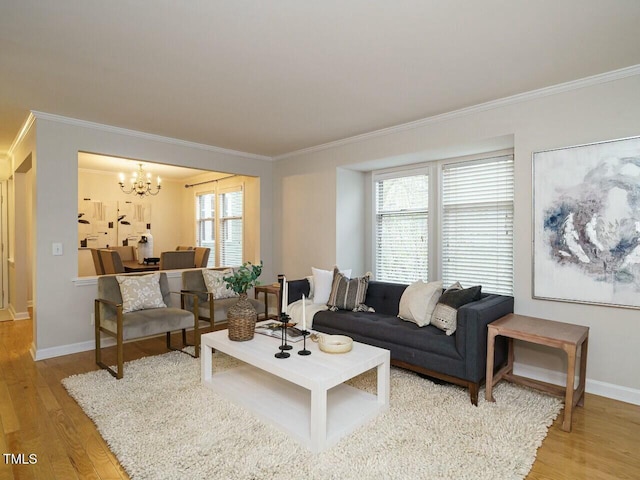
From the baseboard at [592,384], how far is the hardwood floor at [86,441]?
75mm

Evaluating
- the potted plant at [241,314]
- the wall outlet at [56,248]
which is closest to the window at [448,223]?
the potted plant at [241,314]

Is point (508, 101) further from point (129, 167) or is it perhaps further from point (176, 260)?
point (129, 167)

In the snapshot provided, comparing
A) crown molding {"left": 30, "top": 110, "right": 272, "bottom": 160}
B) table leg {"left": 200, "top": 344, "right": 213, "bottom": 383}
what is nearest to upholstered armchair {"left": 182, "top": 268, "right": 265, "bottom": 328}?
table leg {"left": 200, "top": 344, "right": 213, "bottom": 383}

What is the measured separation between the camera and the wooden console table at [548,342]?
2.48 metres

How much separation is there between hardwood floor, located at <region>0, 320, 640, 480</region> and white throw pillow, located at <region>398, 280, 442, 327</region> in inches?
47.2

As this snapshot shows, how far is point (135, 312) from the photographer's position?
379 centimetres

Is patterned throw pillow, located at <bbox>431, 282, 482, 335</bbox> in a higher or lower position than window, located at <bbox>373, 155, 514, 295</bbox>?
lower

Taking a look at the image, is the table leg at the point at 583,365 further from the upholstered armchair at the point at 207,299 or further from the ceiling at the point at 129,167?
the ceiling at the point at 129,167

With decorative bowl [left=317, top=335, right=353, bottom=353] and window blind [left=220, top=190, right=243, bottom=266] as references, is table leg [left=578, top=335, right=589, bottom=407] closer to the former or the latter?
decorative bowl [left=317, top=335, right=353, bottom=353]

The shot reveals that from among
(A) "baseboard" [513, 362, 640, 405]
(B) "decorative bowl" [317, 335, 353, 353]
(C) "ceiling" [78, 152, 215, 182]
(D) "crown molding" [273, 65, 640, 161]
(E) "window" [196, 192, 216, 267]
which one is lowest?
(A) "baseboard" [513, 362, 640, 405]

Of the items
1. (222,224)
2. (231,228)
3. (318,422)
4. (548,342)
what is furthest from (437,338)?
(222,224)

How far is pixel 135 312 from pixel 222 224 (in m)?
3.65

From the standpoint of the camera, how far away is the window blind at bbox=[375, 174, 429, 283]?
4.66 metres

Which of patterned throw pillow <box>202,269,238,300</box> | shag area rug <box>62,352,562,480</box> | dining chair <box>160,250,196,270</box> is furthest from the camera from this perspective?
dining chair <box>160,250,196,270</box>
